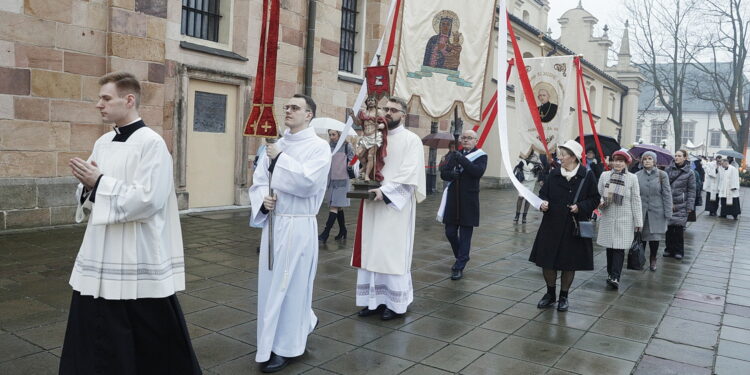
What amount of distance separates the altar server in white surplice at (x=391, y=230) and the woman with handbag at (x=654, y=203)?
4.29 m

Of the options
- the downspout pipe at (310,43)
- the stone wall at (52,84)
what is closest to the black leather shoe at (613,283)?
the stone wall at (52,84)

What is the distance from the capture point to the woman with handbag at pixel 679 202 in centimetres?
907

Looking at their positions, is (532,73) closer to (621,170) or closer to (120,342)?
(621,170)

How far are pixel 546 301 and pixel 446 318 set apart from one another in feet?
3.99

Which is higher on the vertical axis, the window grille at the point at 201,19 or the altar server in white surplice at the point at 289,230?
the window grille at the point at 201,19

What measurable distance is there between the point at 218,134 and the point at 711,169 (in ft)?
46.7

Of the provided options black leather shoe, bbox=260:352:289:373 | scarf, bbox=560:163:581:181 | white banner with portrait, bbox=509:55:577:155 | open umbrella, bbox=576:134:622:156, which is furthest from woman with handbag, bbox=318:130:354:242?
open umbrella, bbox=576:134:622:156

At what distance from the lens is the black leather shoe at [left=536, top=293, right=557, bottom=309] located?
594 cm

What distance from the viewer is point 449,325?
17.0ft

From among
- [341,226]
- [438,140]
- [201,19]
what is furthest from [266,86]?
[438,140]

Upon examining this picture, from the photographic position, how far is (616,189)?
7137 millimetres

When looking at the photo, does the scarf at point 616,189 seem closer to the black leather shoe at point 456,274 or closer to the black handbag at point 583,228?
the black handbag at point 583,228

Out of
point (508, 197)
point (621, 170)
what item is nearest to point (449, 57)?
point (621, 170)

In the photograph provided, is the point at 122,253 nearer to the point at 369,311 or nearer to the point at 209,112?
the point at 369,311
